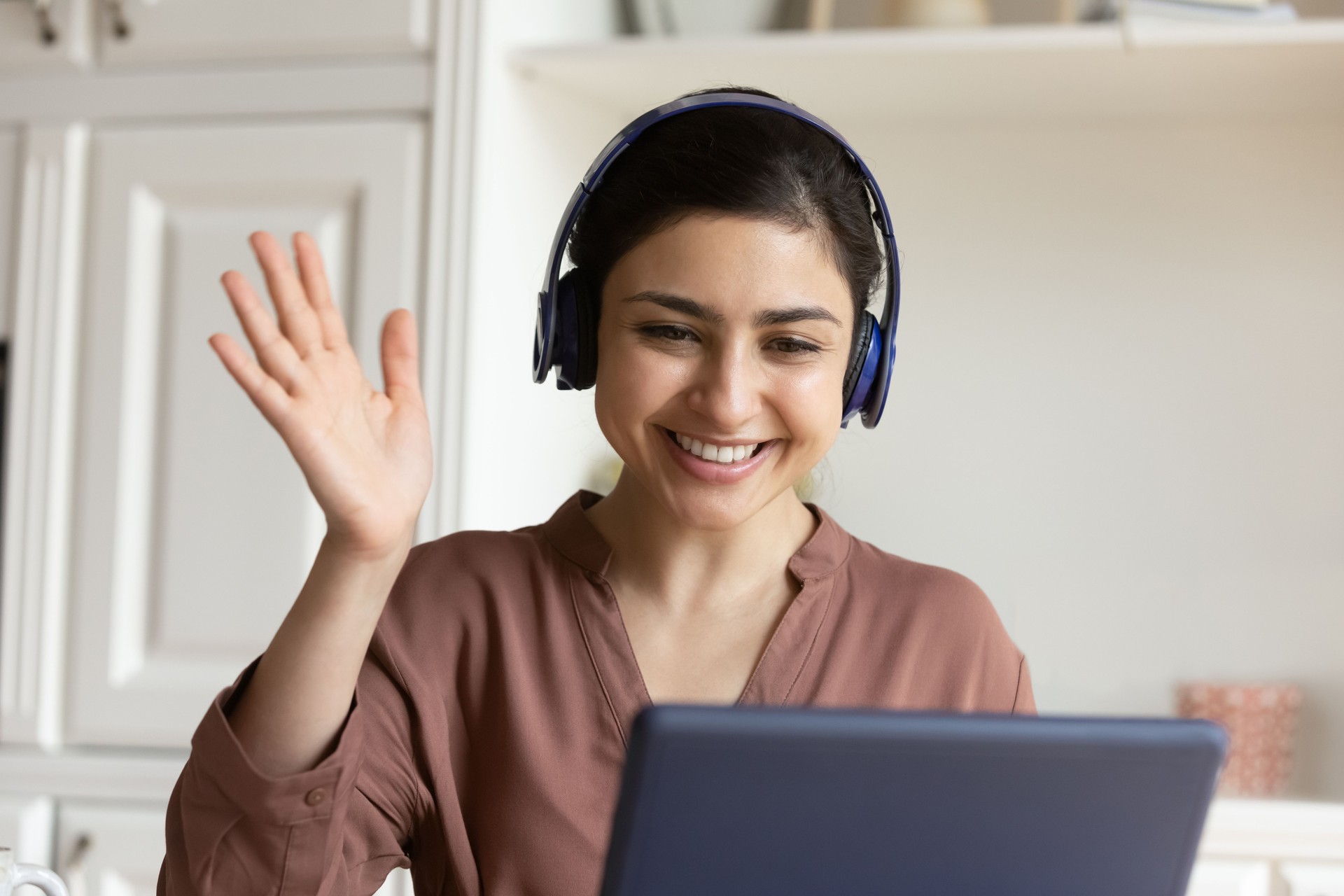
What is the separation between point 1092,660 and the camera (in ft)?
6.51

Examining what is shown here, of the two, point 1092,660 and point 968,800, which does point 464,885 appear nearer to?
point 968,800

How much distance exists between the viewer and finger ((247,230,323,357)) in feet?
2.39

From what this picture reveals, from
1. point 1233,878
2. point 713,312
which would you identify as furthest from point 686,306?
point 1233,878

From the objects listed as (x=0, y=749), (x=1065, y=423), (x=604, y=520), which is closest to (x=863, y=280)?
(x=604, y=520)

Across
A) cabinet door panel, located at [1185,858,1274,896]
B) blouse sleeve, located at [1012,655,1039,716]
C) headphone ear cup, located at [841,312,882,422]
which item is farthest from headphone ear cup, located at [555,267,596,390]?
cabinet door panel, located at [1185,858,1274,896]

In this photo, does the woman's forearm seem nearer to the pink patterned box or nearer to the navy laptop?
the navy laptop

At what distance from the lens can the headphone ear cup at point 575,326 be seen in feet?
3.42

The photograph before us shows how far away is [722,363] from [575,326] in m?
0.16

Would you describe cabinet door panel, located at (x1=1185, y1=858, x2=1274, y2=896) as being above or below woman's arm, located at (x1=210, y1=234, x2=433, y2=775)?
below

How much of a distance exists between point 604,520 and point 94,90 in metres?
1.12

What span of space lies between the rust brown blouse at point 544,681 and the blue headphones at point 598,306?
126mm

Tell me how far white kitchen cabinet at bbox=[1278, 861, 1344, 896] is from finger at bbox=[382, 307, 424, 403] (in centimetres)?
130

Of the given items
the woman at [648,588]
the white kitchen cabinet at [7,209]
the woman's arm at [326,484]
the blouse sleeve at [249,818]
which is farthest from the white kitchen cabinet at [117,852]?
the woman's arm at [326,484]

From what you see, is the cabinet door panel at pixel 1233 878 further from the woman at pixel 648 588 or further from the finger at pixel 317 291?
the finger at pixel 317 291
